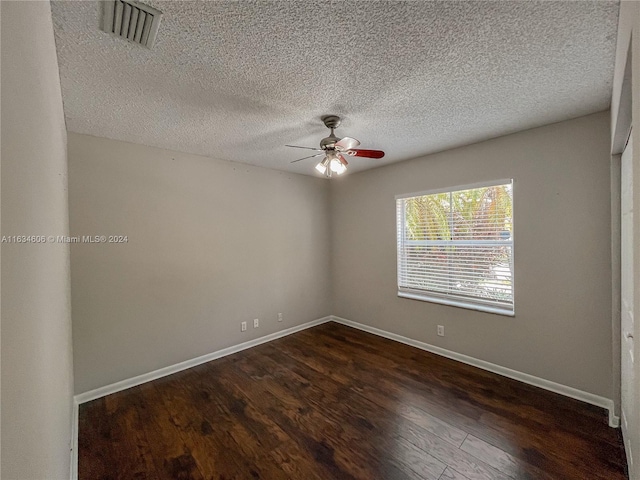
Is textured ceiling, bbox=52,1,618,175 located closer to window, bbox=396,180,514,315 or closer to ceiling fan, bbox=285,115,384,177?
ceiling fan, bbox=285,115,384,177

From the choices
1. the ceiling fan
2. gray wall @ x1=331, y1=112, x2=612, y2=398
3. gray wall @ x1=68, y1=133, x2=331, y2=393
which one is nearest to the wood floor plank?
gray wall @ x1=331, y1=112, x2=612, y2=398

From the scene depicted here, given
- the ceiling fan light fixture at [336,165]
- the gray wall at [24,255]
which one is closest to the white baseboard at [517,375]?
the ceiling fan light fixture at [336,165]

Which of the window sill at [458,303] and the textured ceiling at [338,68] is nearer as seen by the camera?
the textured ceiling at [338,68]

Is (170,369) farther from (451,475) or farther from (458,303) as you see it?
(458,303)

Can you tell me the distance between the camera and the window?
2.85 metres

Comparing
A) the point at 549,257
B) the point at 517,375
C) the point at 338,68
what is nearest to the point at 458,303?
the point at 517,375

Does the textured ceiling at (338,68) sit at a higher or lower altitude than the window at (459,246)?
higher

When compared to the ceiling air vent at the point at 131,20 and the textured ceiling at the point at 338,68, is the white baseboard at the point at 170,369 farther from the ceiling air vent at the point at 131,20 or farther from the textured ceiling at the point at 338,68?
the ceiling air vent at the point at 131,20

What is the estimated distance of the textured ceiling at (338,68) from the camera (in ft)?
4.06

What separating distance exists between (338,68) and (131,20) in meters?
1.06

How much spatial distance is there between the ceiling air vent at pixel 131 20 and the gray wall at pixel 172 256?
1729 mm

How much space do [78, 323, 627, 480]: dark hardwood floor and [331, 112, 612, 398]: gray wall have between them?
0.33m

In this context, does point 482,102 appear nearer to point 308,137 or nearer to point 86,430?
point 308,137

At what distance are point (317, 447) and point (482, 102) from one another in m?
2.86
